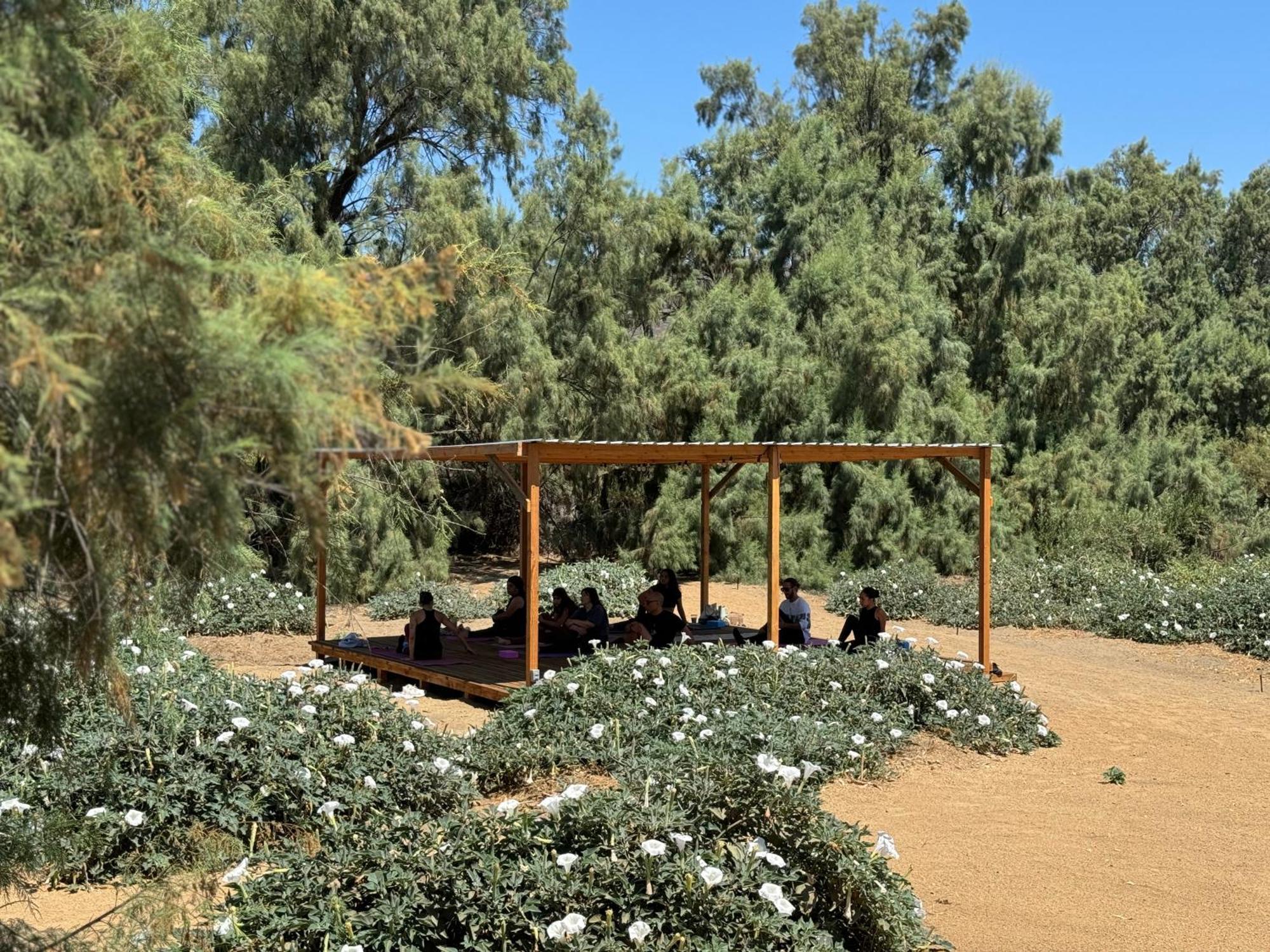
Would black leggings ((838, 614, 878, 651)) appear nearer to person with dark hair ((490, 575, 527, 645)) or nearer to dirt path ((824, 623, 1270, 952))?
dirt path ((824, 623, 1270, 952))

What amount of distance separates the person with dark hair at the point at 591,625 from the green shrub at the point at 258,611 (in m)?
5.26

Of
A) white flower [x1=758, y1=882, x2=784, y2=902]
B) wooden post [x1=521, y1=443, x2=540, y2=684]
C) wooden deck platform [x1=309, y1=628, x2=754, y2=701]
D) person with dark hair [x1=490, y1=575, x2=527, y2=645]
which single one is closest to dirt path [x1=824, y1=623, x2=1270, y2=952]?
white flower [x1=758, y1=882, x2=784, y2=902]

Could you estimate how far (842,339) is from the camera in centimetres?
2264

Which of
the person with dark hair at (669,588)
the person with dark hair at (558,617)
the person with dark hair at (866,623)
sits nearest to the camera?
the person with dark hair at (866,623)

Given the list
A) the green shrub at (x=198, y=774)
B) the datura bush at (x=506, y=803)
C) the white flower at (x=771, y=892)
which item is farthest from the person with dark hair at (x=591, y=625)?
the white flower at (x=771, y=892)

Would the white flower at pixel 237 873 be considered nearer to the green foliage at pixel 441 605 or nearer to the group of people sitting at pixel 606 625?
the group of people sitting at pixel 606 625

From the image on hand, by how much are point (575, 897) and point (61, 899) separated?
2.62 metres

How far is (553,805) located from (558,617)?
7.49 metres

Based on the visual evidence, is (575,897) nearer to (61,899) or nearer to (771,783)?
(771,783)

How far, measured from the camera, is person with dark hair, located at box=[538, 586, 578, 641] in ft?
38.3

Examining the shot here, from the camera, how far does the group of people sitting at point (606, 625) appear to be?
10977mm

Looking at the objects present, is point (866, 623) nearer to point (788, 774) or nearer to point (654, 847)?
point (788, 774)

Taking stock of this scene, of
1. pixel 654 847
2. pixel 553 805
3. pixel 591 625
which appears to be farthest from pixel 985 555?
pixel 654 847

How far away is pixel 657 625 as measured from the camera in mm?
10984
